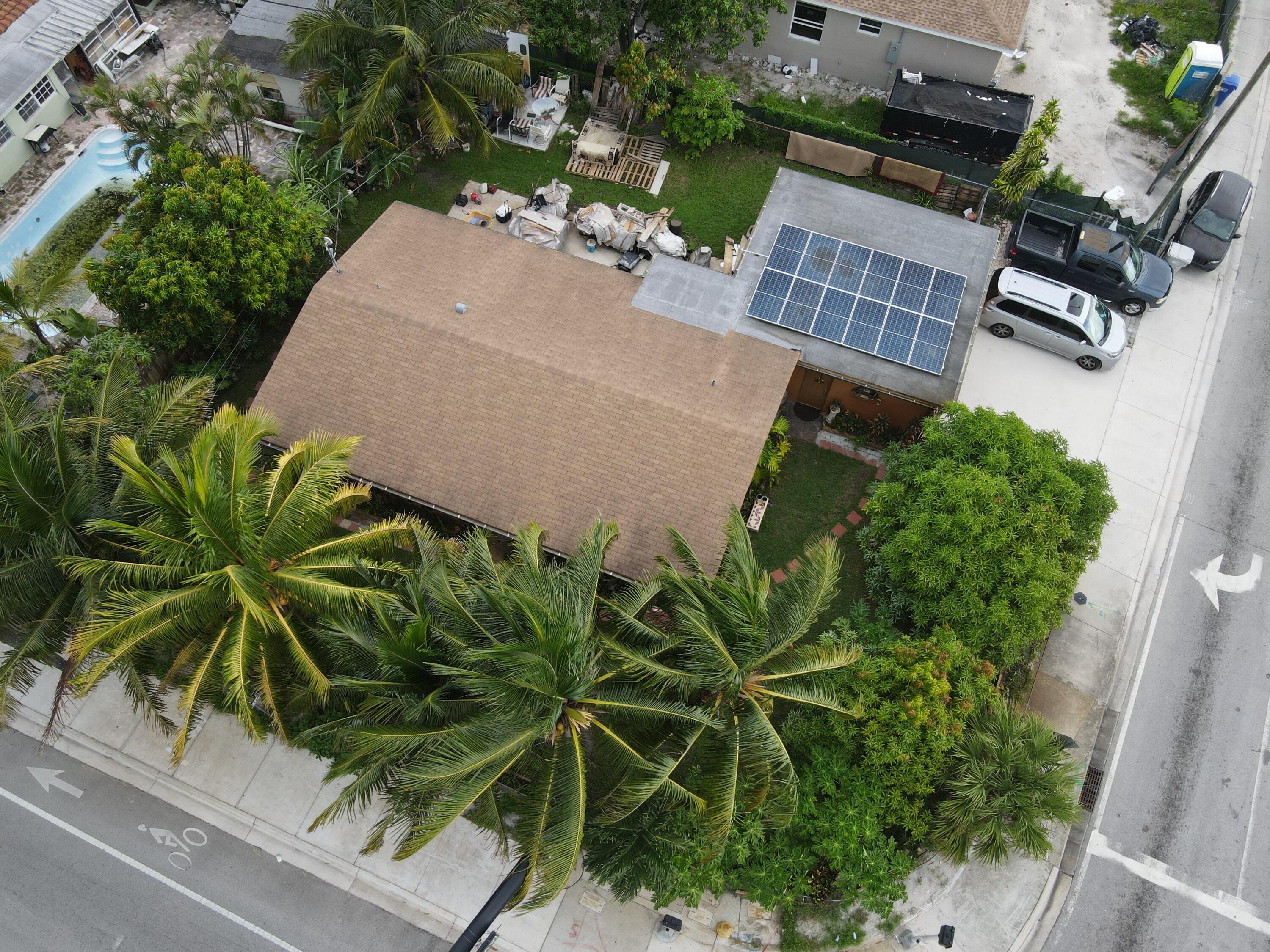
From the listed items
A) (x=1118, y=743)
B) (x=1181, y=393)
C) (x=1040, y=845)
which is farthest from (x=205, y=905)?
(x=1181, y=393)

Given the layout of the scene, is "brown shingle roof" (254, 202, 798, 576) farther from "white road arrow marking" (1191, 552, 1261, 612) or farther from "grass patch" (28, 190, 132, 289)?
"white road arrow marking" (1191, 552, 1261, 612)

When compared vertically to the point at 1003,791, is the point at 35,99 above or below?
above

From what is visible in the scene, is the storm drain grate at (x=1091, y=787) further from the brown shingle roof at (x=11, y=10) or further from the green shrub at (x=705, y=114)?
the brown shingle roof at (x=11, y=10)

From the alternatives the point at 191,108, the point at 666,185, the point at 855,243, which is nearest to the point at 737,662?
the point at 855,243

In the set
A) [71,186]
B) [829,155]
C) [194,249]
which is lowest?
[71,186]

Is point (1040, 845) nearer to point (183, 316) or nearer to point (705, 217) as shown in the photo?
point (705, 217)

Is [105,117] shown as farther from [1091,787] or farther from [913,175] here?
[1091,787]
